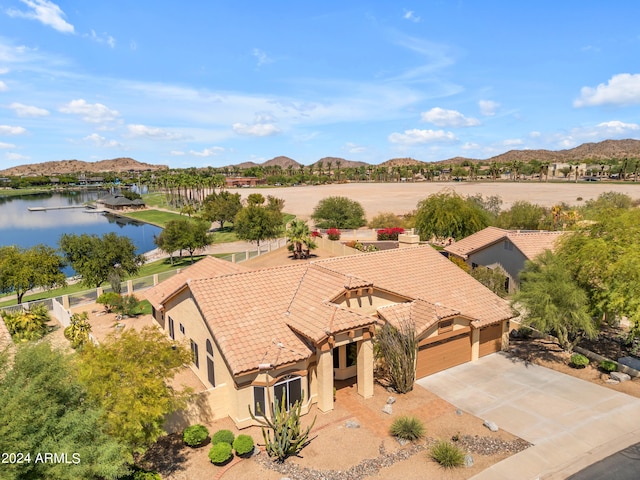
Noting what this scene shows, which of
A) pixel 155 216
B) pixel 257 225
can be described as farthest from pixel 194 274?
pixel 155 216

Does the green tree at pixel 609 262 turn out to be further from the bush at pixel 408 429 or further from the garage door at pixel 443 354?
the bush at pixel 408 429

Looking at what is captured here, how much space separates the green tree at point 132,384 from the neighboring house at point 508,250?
2862 cm

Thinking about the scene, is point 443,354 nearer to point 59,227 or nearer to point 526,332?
point 526,332

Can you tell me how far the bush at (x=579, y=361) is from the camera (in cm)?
2217

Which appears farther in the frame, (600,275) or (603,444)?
(600,275)

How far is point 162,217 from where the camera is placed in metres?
116

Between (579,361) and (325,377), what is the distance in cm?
1394

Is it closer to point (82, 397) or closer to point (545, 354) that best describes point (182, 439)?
point (82, 397)

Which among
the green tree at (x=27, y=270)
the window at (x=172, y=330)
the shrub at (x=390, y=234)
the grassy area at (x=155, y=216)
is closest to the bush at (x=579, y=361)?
the window at (x=172, y=330)

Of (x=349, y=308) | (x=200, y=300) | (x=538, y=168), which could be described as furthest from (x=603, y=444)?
(x=538, y=168)

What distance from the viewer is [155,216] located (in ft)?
391

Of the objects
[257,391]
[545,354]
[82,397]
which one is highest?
[82,397]

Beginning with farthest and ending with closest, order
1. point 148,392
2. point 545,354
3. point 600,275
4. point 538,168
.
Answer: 1. point 538,168
2. point 545,354
3. point 600,275
4. point 148,392

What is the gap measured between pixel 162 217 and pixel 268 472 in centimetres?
10983
